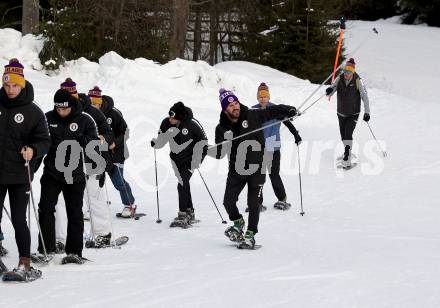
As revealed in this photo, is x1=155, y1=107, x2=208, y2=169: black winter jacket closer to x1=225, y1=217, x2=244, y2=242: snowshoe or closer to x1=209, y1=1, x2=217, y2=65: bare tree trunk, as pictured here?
x1=225, y1=217, x2=244, y2=242: snowshoe

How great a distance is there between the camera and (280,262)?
23.2 ft

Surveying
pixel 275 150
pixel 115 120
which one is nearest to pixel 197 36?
pixel 275 150

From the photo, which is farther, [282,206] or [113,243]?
[282,206]

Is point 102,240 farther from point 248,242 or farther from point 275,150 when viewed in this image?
point 275,150

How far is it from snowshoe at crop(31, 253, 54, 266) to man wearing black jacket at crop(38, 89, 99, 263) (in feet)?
0.62

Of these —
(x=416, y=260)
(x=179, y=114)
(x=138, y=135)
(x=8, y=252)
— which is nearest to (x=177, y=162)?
(x=179, y=114)

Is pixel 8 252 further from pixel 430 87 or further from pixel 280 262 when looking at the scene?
pixel 430 87

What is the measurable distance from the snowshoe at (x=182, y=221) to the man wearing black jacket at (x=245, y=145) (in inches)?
53.7

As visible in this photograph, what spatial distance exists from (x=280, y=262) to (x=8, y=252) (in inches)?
115

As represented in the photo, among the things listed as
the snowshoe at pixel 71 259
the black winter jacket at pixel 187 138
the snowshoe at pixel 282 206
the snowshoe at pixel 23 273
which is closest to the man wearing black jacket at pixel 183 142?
the black winter jacket at pixel 187 138

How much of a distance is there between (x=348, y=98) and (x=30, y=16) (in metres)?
10.5

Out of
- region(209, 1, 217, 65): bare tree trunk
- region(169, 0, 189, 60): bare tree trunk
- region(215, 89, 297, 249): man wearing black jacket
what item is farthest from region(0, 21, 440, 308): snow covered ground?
region(209, 1, 217, 65): bare tree trunk

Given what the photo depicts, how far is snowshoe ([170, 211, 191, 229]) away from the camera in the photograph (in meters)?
9.18

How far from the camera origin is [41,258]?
6961 millimetres
